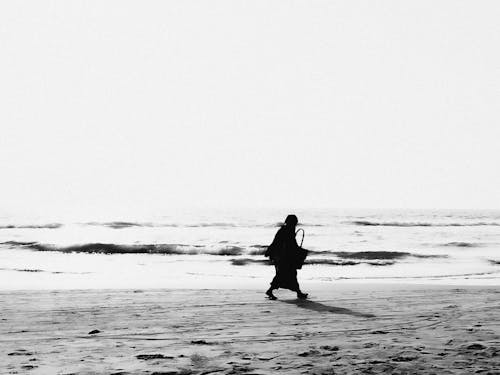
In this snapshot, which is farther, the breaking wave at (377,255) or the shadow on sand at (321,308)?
the breaking wave at (377,255)

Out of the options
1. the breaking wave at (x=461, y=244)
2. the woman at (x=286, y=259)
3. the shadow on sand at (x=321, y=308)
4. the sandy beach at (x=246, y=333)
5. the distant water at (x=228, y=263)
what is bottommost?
the breaking wave at (x=461, y=244)

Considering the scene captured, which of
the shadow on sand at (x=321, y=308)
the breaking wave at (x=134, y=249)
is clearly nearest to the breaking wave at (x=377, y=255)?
the breaking wave at (x=134, y=249)

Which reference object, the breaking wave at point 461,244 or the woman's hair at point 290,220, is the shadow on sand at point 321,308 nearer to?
the woman's hair at point 290,220

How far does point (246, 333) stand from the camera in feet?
25.5

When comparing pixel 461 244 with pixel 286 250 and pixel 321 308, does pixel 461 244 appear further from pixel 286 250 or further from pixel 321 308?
pixel 321 308

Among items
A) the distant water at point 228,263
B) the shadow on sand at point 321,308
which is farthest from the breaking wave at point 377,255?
the shadow on sand at point 321,308

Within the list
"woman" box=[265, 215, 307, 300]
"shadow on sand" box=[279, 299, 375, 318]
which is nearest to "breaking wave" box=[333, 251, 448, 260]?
"woman" box=[265, 215, 307, 300]

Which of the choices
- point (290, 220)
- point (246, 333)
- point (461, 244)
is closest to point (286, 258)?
point (290, 220)

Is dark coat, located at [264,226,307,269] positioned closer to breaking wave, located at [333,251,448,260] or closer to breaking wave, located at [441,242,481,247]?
breaking wave, located at [333,251,448,260]

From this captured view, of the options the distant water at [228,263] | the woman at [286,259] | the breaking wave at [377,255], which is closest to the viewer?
the woman at [286,259]

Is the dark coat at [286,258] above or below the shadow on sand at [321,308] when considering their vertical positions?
above

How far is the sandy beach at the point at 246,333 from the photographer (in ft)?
19.3

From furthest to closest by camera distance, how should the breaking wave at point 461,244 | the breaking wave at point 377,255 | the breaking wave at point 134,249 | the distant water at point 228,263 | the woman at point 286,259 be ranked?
1. the breaking wave at point 461,244
2. the breaking wave at point 134,249
3. the breaking wave at point 377,255
4. the distant water at point 228,263
5. the woman at point 286,259

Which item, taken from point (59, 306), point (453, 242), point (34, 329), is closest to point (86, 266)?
point (59, 306)
